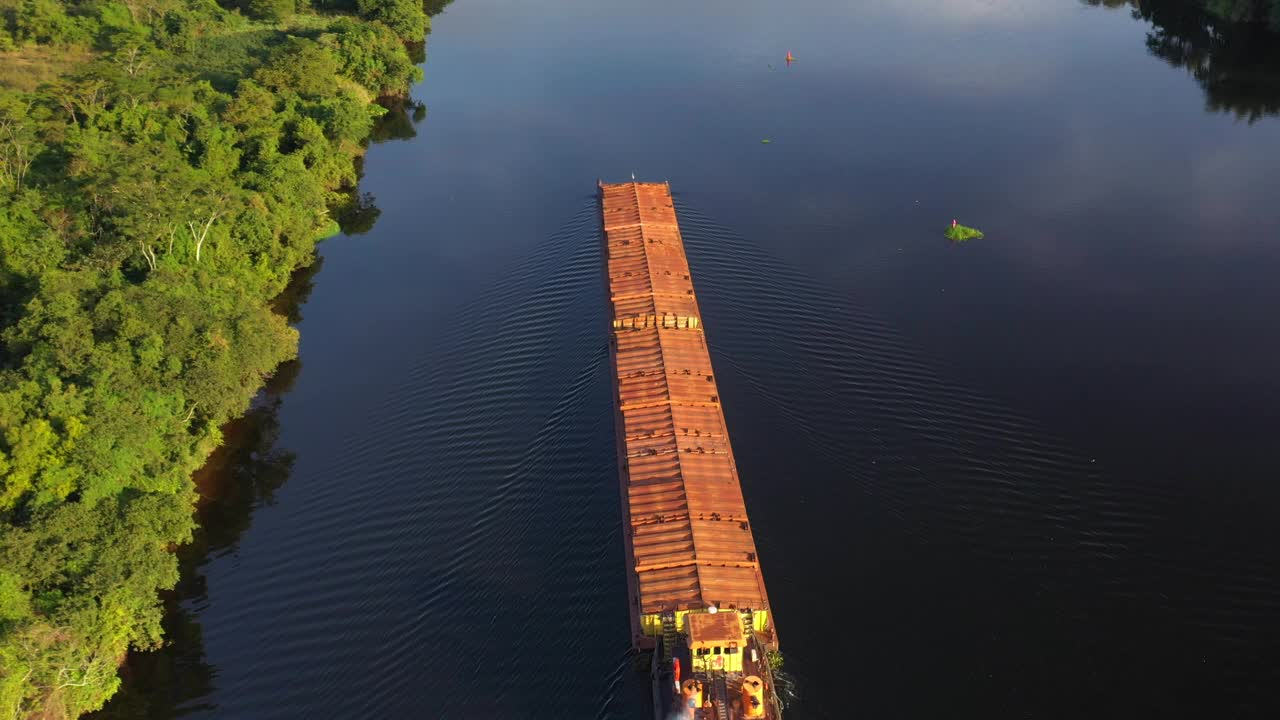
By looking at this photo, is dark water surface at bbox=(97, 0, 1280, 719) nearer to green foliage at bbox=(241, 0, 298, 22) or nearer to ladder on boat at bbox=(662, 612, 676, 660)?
ladder on boat at bbox=(662, 612, 676, 660)

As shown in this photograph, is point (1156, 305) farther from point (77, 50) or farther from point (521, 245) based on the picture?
point (77, 50)

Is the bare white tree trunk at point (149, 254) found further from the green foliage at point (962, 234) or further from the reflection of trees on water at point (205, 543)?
the green foliage at point (962, 234)

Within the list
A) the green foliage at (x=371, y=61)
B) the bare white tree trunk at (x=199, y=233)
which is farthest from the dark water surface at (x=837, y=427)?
the green foliage at (x=371, y=61)

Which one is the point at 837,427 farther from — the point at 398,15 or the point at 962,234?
the point at 398,15

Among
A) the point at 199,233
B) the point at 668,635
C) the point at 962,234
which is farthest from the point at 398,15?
the point at 668,635

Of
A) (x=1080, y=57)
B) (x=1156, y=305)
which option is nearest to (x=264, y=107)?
(x=1156, y=305)

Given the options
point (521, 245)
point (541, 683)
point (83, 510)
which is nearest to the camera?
point (541, 683)

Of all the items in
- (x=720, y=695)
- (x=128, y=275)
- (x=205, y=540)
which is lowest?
(x=720, y=695)
